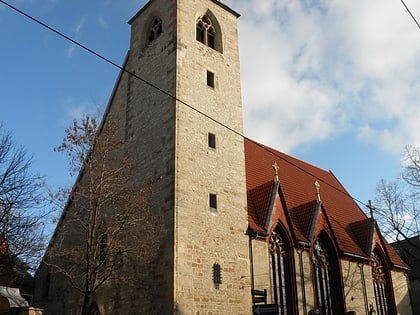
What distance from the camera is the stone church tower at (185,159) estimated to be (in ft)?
54.7

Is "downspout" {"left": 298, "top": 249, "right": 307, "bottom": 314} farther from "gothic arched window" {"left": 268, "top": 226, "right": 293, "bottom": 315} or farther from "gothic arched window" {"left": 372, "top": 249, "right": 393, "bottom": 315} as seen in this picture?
"gothic arched window" {"left": 372, "top": 249, "right": 393, "bottom": 315}

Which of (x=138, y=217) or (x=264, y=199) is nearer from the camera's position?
(x=138, y=217)

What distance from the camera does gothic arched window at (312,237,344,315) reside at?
21.8 meters

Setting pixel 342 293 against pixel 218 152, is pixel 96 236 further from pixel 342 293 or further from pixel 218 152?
pixel 342 293

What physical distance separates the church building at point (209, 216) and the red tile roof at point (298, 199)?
0.09 m

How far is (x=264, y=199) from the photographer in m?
21.1

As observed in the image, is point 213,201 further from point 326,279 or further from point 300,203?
point 300,203

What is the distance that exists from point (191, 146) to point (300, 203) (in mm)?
8508

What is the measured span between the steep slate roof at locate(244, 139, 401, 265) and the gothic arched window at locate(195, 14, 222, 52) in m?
5.72

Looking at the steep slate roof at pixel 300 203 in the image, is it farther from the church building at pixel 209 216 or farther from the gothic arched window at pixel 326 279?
the gothic arched window at pixel 326 279

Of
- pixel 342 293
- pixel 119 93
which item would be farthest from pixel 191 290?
pixel 119 93

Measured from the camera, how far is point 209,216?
1800 cm

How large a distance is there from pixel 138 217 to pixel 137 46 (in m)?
9.72

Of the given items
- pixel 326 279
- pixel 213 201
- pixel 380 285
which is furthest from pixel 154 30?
pixel 380 285
